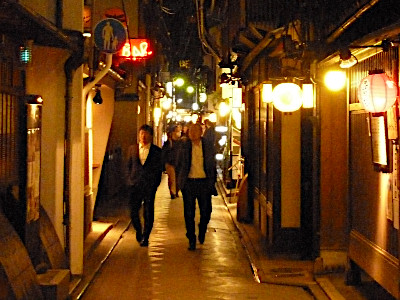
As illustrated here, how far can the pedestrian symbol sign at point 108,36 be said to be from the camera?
41.1 ft

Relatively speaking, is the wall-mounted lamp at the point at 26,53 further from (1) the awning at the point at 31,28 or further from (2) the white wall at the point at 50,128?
(2) the white wall at the point at 50,128

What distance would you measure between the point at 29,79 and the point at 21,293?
3.96 metres

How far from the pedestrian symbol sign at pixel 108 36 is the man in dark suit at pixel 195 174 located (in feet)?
10.1

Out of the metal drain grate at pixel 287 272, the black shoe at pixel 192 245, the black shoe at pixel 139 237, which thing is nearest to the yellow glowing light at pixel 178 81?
the black shoe at pixel 139 237

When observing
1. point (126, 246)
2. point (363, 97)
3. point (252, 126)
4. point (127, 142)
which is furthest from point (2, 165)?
point (127, 142)

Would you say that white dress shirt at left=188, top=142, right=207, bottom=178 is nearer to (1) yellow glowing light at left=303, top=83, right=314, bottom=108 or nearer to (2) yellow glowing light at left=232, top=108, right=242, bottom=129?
(1) yellow glowing light at left=303, top=83, right=314, bottom=108

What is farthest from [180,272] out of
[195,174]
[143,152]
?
[143,152]

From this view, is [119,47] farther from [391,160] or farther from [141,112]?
[141,112]

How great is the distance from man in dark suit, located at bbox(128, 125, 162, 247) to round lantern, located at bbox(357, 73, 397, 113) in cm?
736

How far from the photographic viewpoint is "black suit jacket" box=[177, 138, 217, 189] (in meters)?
14.7

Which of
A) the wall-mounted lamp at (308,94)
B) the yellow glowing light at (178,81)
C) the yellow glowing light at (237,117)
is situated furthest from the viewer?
the yellow glowing light at (178,81)

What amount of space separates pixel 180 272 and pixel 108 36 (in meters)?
4.60

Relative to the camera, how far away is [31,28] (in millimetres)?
8766

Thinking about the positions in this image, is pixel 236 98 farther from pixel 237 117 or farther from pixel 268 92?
pixel 268 92
